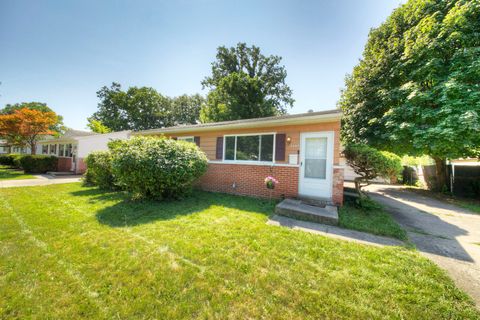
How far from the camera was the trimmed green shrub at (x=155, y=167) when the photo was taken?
508 centimetres

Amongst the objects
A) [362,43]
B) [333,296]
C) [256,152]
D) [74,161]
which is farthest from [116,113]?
[333,296]

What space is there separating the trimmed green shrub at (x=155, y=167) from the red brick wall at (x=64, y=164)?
43.5 feet

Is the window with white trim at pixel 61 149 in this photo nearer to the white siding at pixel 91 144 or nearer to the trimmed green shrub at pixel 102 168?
the white siding at pixel 91 144

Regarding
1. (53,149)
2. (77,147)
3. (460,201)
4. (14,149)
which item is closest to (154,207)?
(460,201)

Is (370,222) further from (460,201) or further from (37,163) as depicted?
(37,163)

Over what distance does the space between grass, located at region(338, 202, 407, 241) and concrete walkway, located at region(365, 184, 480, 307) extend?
27 cm

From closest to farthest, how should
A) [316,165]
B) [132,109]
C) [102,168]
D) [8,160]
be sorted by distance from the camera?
[316,165]
[102,168]
[8,160]
[132,109]

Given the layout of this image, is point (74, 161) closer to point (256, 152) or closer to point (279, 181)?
point (256, 152)

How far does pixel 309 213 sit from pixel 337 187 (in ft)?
5.49

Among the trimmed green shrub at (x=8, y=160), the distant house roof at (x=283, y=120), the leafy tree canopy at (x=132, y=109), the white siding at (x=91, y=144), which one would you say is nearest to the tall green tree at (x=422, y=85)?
the distant house roof at (x=283, y=120)

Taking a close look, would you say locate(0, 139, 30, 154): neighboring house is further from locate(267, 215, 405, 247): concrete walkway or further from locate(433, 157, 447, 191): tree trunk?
locate(433, 157, 447, 191): tree trunk

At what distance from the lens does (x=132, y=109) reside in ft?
89.7

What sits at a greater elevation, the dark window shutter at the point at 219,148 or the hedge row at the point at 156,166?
the dark window shutter at the point at 219,148

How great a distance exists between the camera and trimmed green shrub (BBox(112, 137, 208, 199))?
5.08 m
